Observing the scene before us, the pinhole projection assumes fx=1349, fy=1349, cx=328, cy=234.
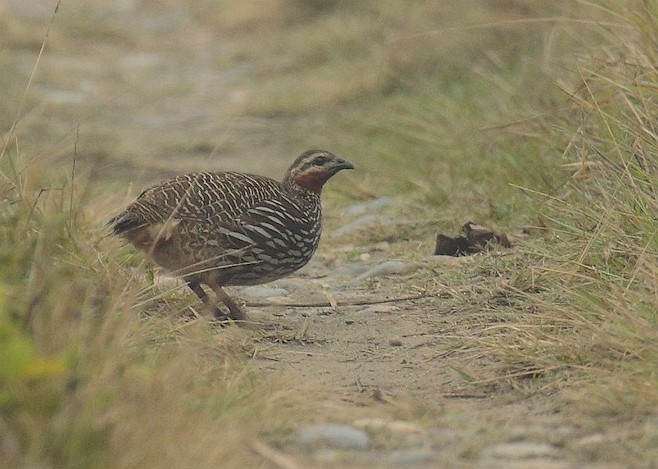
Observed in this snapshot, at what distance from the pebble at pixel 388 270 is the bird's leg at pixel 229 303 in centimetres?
91

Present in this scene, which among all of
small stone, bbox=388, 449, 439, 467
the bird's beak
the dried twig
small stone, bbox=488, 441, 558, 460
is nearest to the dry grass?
small stone, bbox=488, 441, 558, 460

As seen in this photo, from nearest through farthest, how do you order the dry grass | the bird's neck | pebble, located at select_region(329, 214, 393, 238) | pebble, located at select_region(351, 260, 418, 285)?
1. the dry grass
2. the bird's neck
3. pebble, located at select_region(351, 260, 418, 285)
4. pebble, located at select_region(329, 214, 393, 238)

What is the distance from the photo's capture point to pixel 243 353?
188 inches

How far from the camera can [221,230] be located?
531 cm

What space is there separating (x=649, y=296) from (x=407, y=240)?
2599 millimetres

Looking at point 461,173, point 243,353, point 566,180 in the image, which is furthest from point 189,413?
point 461,173

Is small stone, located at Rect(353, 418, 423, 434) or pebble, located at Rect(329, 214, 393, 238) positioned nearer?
small stone, located at Rect(353, 418, 423, 434)

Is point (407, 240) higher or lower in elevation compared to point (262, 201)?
lower

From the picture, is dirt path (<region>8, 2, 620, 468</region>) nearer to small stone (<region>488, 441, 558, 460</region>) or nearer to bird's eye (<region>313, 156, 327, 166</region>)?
small stone (<region>488, 441, 558, 460</region>)

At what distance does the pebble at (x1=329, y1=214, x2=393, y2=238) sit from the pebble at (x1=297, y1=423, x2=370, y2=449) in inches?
129

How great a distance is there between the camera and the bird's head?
5.93 metres

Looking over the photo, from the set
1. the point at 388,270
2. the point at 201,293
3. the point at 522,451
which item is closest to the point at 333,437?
the point at 522,451

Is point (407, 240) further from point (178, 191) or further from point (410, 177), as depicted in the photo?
point (178, 191)

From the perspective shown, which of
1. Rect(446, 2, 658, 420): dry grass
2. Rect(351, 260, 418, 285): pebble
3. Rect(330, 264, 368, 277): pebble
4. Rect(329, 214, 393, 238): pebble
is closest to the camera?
Rect(446, 2, 658, 420): dry grass
